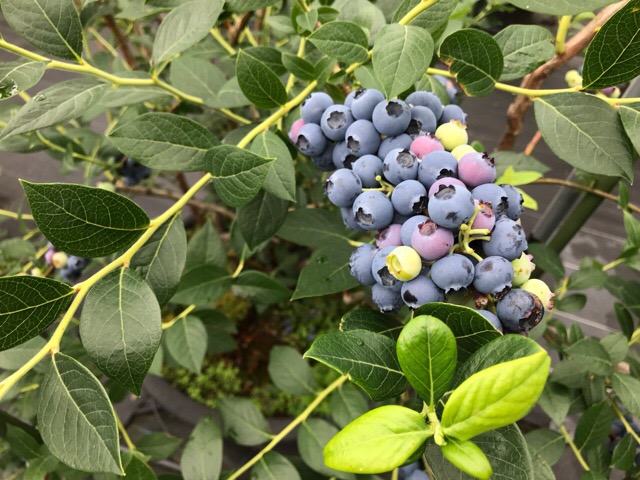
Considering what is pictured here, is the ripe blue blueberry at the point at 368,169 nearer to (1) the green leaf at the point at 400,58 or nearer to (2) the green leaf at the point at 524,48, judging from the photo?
(1) the green leaf at the point at 400,58

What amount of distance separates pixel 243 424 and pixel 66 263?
513 millimetres

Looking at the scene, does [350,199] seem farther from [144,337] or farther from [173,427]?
[173,427]

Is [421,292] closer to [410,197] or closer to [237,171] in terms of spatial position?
[410,197]

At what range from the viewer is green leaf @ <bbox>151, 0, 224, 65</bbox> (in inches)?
21.6

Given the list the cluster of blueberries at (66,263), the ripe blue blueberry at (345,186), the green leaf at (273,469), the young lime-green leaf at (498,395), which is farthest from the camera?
the cluster of blueberries at (66,263)

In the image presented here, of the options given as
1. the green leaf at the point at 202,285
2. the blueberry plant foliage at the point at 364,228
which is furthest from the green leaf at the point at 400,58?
the green leaf at the point at 202,285

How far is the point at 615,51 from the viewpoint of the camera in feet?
1.49

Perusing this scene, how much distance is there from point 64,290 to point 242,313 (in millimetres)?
1046

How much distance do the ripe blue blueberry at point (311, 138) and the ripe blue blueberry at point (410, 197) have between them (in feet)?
0.48

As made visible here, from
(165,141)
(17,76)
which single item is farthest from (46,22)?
(165,141)

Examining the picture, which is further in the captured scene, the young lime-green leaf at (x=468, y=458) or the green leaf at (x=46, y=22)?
the green leaf at (x=46, y=22)

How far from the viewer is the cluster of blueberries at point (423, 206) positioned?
393mm

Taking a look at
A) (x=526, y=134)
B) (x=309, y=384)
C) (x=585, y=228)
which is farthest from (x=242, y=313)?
(x=526, y=134)

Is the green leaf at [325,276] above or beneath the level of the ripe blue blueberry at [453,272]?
beneath
